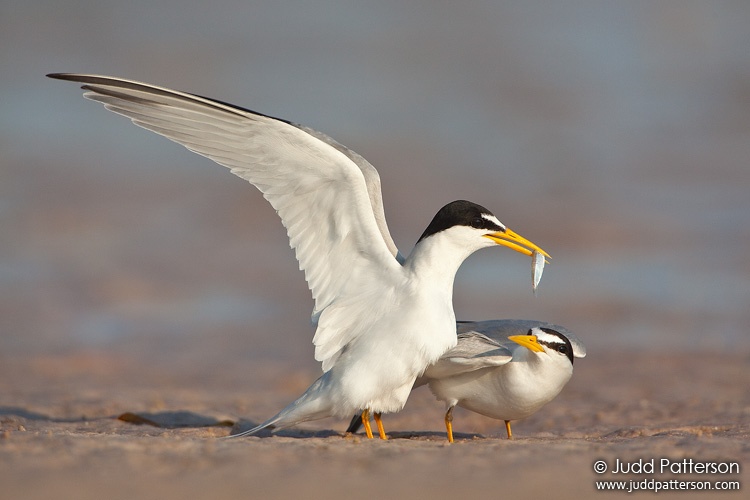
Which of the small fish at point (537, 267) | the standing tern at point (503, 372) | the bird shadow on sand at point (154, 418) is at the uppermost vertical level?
the small fish at point (537, 267)

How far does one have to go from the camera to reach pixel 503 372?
6980 mm

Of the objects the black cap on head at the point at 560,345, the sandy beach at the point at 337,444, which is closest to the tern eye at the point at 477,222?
the black cap on head at the point at 560,345

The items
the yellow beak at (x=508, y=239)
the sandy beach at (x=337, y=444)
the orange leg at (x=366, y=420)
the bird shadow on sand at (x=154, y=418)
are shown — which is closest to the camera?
the sandy beach at (x=337, y=444)

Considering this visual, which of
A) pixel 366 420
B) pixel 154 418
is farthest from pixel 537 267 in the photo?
pixel 154 418

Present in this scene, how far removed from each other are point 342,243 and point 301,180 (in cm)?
50

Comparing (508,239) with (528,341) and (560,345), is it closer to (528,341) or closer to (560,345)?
(528,341)

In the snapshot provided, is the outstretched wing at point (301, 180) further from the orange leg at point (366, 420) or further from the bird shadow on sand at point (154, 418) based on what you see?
the bird shadow on sand at point (154, 418)

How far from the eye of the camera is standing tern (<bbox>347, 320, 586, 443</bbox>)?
6820 mm

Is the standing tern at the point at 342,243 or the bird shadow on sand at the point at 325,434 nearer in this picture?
the standing tern at the point at 342,243

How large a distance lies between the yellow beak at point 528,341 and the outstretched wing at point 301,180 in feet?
3.26

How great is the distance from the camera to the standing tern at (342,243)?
6.45 metres

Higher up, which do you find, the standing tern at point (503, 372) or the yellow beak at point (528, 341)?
the yellow beak at point (528, 341)

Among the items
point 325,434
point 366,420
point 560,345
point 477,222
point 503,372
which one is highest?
point 477,222

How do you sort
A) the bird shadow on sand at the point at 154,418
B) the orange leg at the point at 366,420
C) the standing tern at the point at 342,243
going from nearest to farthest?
the standing tern at the point at 342,243 < the orange leg at the point at 366,420 < the bird shadow on sand at the point at 154,418
